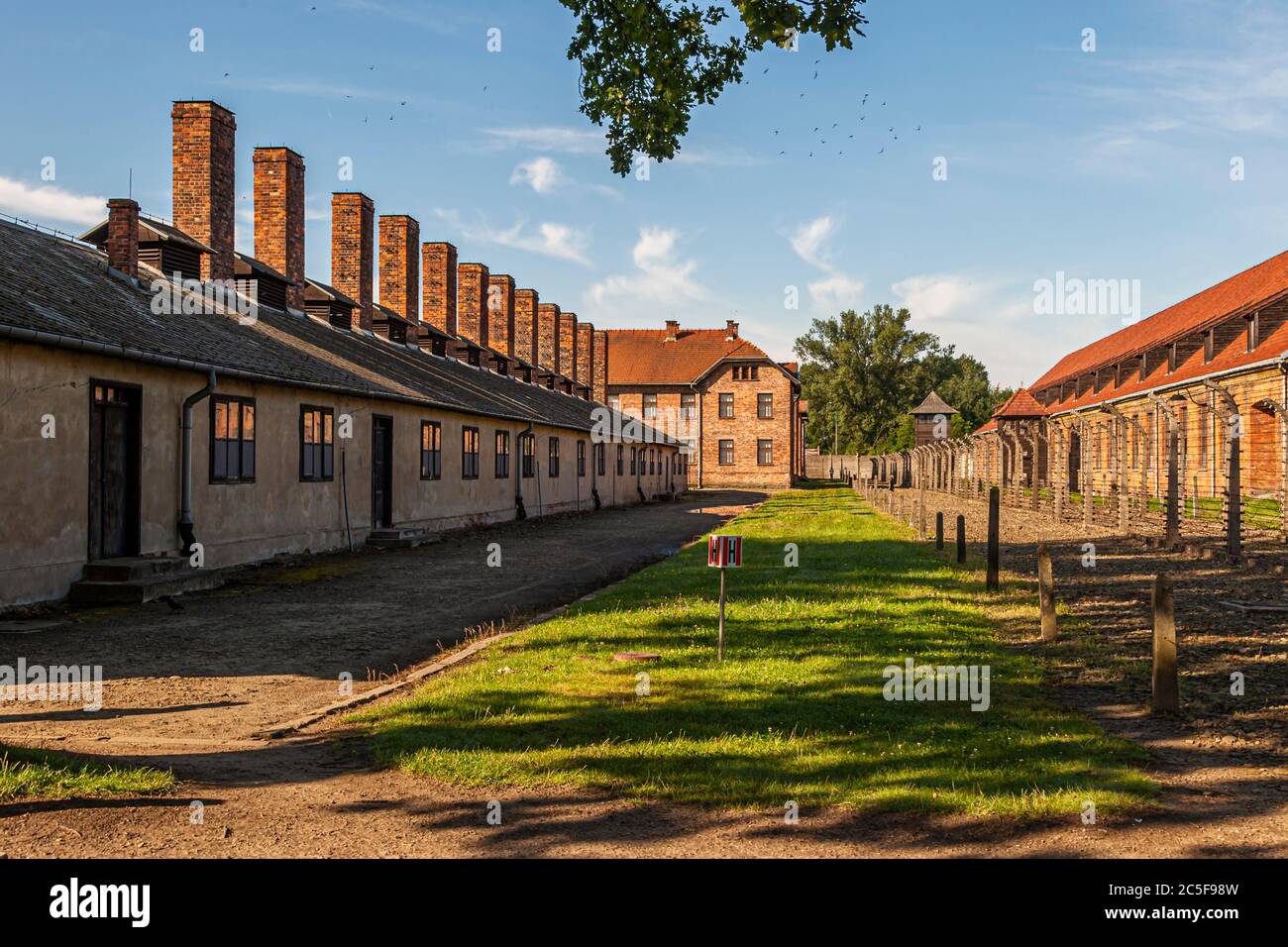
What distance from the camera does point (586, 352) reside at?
2450 inches

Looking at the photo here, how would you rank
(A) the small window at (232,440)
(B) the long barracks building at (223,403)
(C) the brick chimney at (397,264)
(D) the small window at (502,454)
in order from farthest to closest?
(C) the brick chimney at (397,264), (D) the small window at (502,454), (A) the small window at (232,440), (B) the long barracks building at (223,403)

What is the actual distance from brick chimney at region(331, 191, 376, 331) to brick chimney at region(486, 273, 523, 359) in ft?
46.6

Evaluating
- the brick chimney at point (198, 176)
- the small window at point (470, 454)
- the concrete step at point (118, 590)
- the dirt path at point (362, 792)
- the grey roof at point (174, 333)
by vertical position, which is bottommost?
the dirt path at point (362, 792)

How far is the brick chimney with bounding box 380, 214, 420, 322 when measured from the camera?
3634 centimetres

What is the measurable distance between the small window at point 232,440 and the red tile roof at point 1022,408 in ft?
174

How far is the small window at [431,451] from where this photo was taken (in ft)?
78.7

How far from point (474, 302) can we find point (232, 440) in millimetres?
29121

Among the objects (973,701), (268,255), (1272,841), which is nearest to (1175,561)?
(973,701)

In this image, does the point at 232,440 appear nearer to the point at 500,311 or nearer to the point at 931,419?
the point at 500,311

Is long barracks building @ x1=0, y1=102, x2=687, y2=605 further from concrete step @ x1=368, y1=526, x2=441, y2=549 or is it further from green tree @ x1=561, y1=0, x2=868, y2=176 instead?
green tree @ x1=561, y1=0, x2=868, y2=176

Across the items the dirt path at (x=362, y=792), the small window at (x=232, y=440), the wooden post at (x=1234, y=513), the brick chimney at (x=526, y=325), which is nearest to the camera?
the dirt path at (x=362, y=792)

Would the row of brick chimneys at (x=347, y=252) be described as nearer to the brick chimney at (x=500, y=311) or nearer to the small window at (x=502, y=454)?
the brick chimney at (x=500, y=311)

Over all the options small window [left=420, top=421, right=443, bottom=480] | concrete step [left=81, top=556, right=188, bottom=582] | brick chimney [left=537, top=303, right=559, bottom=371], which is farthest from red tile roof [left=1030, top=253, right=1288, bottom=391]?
concrete step [left=81, top=556, right=188, bottom=582]

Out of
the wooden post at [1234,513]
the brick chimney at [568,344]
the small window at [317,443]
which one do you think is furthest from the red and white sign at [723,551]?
the brick chimney at [568,344]
